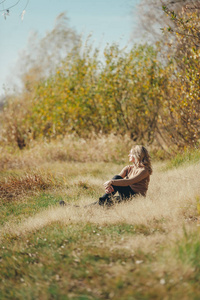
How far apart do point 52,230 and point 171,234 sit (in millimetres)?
1477

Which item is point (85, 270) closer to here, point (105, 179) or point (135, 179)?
point (135, 179)

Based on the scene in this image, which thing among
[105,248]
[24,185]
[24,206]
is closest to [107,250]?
[105,248]

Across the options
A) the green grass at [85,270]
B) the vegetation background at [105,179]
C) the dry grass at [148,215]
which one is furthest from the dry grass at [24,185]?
the green grass at [85,270]

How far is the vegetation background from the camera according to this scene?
2.65 m

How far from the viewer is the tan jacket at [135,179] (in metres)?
4.84

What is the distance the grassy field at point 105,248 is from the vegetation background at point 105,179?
0.01 meters

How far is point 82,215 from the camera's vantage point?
4.30 m

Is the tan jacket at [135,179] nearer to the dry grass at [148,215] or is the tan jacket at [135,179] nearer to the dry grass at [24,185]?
the dry grass at [148,215]

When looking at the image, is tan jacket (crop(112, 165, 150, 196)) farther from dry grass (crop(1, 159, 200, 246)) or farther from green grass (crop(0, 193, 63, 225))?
green grass (crop(0, 193, 63, 225))

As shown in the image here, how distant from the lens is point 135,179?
4.85 meters

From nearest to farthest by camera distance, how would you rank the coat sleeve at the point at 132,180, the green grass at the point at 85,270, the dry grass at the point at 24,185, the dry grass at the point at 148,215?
the green grass at the point at 85,270
the dry grass at the point at 148,215
the coat sleeve at the point at 132,180
the dry grass at the point at 24,185

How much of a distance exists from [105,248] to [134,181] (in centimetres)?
182

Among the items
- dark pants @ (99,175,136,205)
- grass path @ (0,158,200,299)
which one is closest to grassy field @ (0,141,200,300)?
grass path @ (0,158,200,299)

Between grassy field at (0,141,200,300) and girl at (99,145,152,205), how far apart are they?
0.26 meters
